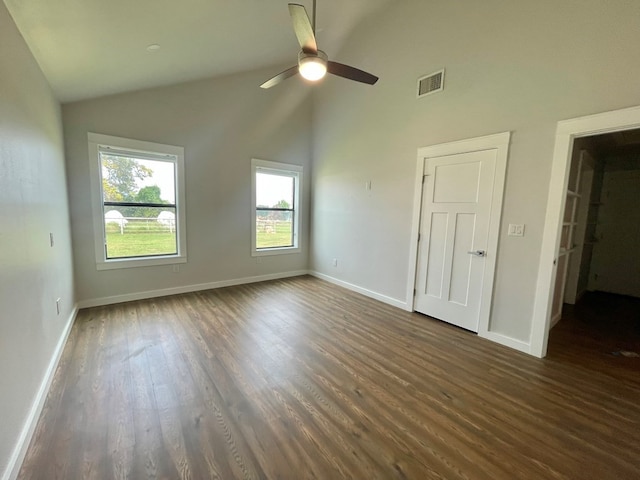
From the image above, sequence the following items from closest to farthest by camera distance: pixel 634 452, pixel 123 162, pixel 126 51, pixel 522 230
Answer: pixel 634 452 < pixel 126 51 < pixel 522 230 < pixel 123 162

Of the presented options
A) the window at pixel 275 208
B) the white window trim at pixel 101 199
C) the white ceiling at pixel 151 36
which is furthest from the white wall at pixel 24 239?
the window at pixel 275 208

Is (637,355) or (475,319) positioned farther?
(475,319)

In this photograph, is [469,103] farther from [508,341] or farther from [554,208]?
[508,341]

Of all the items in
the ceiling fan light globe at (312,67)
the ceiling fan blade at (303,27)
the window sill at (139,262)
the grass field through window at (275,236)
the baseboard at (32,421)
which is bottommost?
the baseboard at (32,421)

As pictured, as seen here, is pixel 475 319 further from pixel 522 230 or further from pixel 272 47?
pixel 272 47

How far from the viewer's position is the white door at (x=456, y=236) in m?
3.11

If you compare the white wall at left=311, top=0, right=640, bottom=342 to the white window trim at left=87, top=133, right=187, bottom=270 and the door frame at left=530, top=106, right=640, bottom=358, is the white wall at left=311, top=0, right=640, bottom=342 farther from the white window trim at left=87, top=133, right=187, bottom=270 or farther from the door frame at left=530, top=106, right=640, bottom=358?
the white window trim at left=87, top=133, right=187, bottom=270

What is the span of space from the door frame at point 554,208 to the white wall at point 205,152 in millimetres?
4063

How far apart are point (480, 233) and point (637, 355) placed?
6.34 feet

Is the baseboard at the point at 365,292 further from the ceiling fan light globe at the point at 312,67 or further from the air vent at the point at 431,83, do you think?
the ceiling fan light globe at the point at 312,67

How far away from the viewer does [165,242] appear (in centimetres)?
431

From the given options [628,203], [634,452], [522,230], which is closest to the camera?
[634,452]

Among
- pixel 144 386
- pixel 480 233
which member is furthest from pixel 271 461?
pixel 480 233

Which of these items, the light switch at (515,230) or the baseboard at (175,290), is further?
the baseboard at (175,290)
